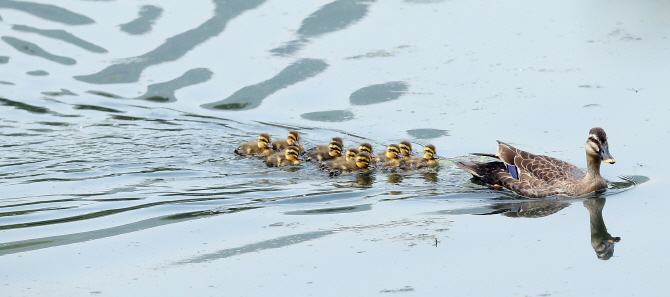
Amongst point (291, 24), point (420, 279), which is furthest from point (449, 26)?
point (420, 279)

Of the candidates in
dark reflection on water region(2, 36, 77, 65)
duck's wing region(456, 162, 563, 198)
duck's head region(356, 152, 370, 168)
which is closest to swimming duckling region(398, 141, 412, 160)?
duck's head region(356, 152, 370, 168)

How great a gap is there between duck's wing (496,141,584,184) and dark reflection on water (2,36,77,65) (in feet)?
20.3

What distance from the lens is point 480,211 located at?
20.7ft

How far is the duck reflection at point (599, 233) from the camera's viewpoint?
17.5ft

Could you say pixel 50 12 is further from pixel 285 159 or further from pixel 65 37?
pixel 285 159

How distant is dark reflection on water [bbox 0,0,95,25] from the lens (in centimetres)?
1175

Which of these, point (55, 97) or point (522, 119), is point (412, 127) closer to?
point (522, 119)

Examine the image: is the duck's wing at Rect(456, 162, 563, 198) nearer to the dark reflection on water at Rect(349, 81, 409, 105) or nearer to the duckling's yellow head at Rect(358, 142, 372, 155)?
the duckling's yellow head at Rect(358, 142, 372, 155)

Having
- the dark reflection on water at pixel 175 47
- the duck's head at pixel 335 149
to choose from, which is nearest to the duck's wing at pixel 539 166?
the duck's head at pixel 335 149

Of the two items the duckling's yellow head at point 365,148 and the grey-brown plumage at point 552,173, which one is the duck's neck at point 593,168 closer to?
the grey-brown plumage at point 552,173

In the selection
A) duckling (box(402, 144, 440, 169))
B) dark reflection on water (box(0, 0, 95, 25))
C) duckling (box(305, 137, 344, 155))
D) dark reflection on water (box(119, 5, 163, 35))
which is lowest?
duckling (box(402, 144, 440, 169))

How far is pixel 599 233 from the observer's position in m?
5.71

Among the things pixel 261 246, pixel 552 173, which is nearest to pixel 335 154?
pixel 552 173

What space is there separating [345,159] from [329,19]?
13.6 feet
